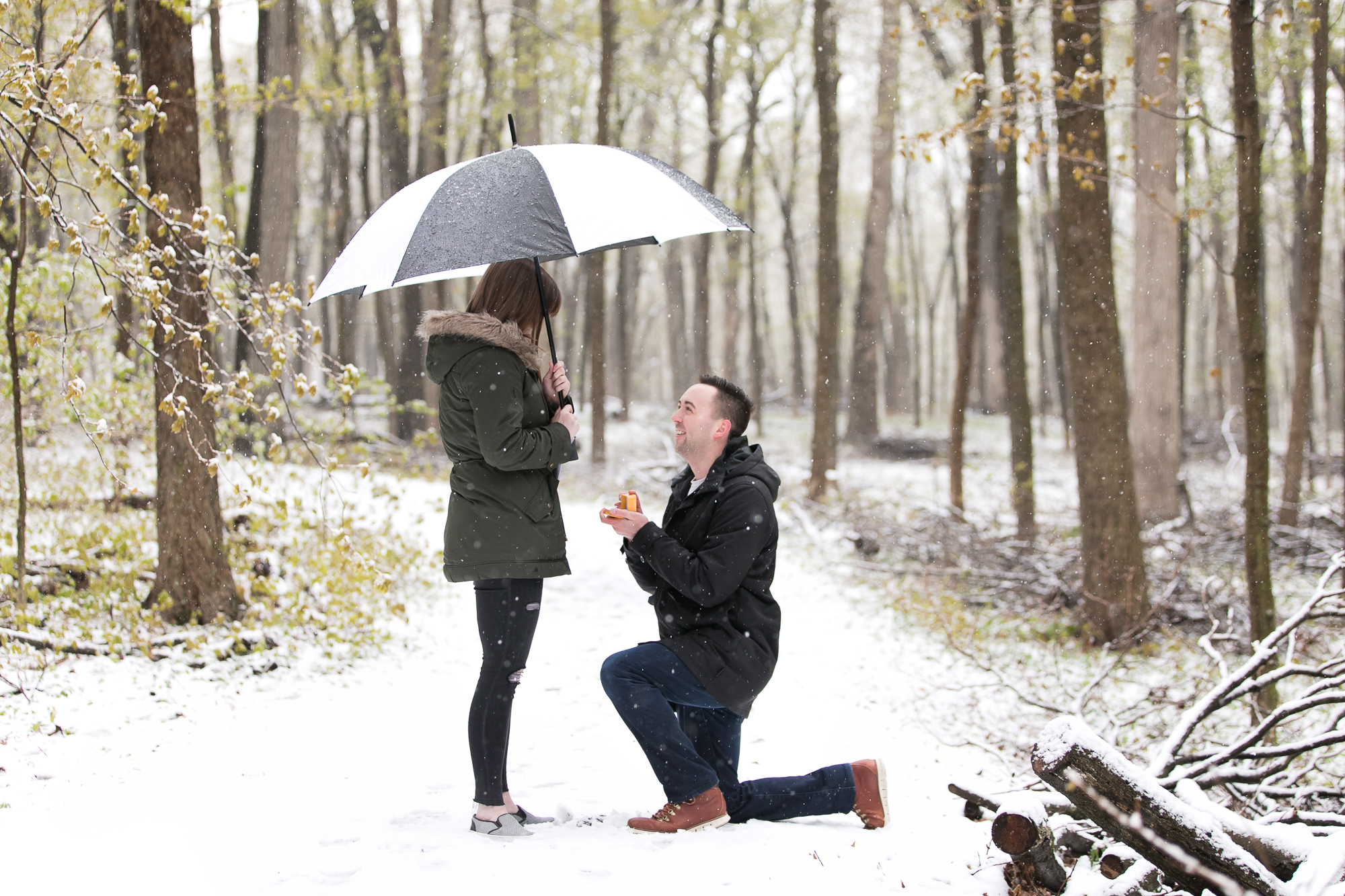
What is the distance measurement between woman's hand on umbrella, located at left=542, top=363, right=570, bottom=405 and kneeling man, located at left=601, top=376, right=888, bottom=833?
46 centimetres

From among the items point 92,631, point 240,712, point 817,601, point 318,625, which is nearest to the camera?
point 240,712

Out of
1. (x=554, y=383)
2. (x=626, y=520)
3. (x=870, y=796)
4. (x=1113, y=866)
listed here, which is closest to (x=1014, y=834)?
(x=1113, y=866)

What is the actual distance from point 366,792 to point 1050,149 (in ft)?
20.3

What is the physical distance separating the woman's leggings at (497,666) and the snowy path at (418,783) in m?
0.24

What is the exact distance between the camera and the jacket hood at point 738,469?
3.37 meters

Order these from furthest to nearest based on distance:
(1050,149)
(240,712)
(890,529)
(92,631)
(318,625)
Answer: (890,529) → (1050,149) → (318,625) → (92,631) → (240,712)

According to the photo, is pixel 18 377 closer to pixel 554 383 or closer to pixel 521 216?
pixel 554 383

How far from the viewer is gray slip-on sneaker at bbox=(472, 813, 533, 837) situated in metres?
3.36

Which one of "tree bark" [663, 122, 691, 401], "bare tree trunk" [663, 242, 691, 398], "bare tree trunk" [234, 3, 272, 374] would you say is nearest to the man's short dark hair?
"bare tree trunk" [234, 3, 272, 374]

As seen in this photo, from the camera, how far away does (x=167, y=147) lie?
5.57m

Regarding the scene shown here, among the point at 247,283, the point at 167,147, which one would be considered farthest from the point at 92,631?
the point at 167,147

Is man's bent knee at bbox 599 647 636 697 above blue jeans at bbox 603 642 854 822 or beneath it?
above

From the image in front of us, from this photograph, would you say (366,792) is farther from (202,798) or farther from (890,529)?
(890,529)

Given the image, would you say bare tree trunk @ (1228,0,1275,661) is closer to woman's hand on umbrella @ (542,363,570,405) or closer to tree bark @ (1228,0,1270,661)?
tree bark @ (1228,0,1270,661)
